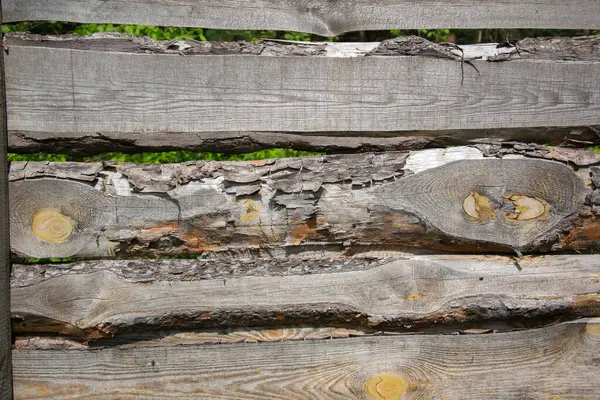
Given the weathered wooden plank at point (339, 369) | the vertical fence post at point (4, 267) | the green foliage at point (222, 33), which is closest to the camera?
the vertical fence post at point (4, 267)

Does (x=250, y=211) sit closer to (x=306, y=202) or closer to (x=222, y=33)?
(x=306, y=202)

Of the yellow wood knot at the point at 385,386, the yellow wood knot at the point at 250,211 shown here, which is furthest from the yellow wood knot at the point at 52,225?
the yellow wood knot at the point at 385,386

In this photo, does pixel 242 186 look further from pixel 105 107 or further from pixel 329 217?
pixel 105 107

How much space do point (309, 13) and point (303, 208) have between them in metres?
0.70

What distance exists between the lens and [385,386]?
2268 mm

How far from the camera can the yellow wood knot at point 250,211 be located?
85.3 inches

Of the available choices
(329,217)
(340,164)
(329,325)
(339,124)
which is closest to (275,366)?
(329,325)

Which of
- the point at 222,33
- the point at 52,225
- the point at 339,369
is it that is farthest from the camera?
Result: the point at 222,33

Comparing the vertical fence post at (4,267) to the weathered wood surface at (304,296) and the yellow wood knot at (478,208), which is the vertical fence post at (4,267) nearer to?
the weathered wood surface at (304,296)

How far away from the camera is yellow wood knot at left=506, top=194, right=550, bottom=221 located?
7.23 ft

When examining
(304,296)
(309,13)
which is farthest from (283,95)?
(304,296)

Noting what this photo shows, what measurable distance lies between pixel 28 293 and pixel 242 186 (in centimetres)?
86

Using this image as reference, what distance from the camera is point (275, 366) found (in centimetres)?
227

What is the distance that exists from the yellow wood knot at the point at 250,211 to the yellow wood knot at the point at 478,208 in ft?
2.45
